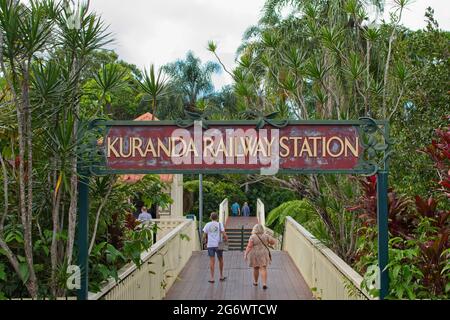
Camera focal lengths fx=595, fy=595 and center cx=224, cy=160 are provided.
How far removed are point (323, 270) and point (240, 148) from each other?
3.72 m

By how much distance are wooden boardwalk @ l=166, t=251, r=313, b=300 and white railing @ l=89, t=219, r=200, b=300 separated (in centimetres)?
25

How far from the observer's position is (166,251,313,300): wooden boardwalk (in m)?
9.99

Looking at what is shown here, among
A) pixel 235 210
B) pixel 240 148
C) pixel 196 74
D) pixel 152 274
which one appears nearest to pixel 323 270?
pixel 152 274

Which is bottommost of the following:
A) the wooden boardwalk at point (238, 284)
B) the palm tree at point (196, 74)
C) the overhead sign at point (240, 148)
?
the wooden boardwalk at point (238, 284)

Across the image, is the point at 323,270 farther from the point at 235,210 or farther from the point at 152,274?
the point at 235,210

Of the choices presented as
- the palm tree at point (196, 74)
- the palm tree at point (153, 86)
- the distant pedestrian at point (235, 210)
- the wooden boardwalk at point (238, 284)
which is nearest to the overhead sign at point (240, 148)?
the palm tree at point (153, 86)

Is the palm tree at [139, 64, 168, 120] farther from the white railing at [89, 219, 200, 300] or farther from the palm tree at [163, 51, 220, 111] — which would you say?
the palm tree at [163, 51, 220, 111]

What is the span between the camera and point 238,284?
11.0m

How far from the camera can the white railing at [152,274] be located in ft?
21.8

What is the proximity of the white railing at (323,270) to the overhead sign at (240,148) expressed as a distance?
146 centimetres

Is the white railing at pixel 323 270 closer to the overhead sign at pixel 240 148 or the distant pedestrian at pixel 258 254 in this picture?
the distant pedestrian at pixel 258 254

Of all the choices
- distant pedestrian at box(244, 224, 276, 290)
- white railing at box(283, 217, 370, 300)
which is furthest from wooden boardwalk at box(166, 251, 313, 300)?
distant pedestrian at box(244, 224, 276, 290)

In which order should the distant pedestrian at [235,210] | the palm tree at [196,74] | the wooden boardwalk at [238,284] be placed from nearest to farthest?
the wooden boardwalk at [238,284] < the distant pedestrian at [235,210] < the palm tree at [196,74]
